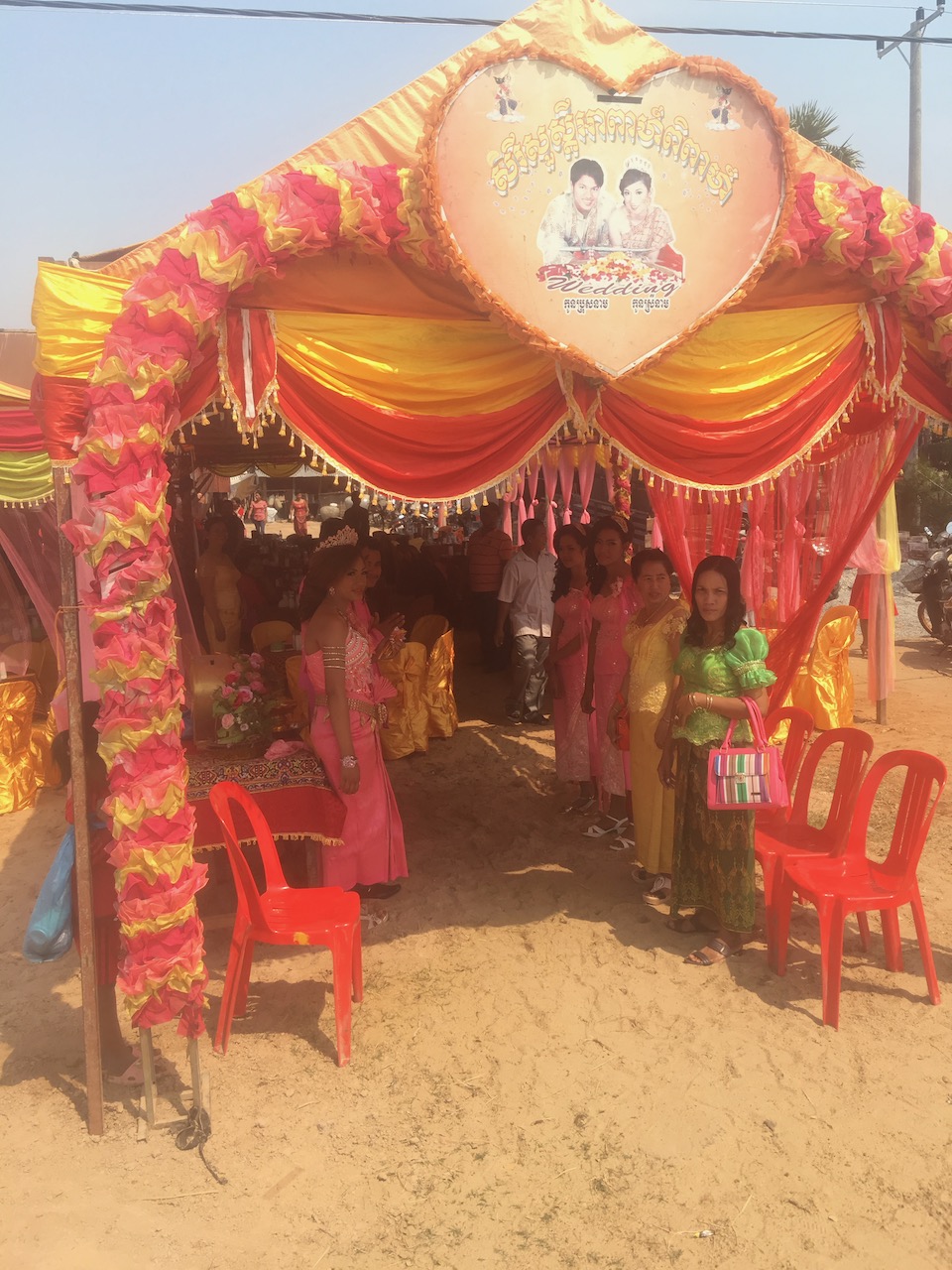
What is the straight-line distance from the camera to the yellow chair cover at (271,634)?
718 centimetres

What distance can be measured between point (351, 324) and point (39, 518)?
15.6ft

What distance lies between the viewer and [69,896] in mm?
3143

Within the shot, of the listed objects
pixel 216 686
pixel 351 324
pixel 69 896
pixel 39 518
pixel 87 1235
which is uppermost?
pixel 351 324

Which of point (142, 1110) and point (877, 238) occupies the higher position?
point (877, 238)

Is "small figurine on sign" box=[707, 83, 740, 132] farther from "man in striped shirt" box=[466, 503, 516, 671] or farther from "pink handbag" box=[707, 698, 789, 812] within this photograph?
"man in striped shirt" box=[466, 503, 516, 671]

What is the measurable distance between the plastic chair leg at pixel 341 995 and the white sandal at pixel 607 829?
2.42 metres

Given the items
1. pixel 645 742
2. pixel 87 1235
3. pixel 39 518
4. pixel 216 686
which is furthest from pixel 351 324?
pixel 39 518

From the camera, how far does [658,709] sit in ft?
14.5

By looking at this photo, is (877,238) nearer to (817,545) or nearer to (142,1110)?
(817,545)

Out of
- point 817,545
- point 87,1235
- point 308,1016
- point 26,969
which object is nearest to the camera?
point 87,1235

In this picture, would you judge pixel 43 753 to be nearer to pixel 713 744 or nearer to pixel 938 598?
pixel 713 744

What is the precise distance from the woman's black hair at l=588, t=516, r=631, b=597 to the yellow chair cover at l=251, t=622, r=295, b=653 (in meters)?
2.75

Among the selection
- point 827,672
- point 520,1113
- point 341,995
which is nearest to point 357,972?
point 341,995

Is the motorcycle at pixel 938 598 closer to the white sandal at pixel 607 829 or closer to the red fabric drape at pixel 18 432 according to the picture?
the white sandal at pixel 607 829
